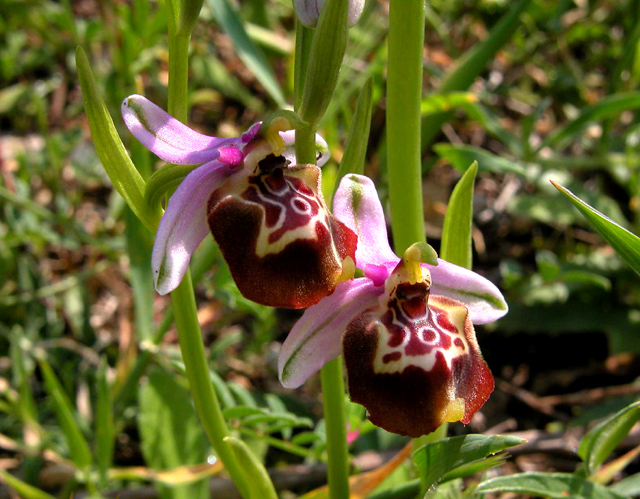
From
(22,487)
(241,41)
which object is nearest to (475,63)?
(241,41)

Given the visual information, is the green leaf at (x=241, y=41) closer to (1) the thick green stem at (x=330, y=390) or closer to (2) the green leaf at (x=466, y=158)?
(2) the green leaf at (x=466, y=158)

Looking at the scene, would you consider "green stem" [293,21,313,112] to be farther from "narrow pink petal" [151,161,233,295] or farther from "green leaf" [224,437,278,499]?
"green leaf" [224,437,278,499]

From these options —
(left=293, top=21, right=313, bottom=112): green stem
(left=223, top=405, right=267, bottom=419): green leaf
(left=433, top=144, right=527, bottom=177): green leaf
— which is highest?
(left=293, top=21, right=313, bottom=112): green stem

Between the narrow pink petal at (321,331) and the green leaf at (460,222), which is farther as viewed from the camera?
the green leaf at (460,222)

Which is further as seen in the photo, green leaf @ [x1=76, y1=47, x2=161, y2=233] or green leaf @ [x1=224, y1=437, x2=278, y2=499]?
green leaf @ [x1=224, y1=437, x2=278, y2=499]

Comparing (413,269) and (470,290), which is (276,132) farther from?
(470,290)

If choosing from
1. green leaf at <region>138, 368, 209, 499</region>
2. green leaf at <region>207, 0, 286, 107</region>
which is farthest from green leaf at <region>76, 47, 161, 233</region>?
green leaf at <region>207, 0, 286, 107</region>

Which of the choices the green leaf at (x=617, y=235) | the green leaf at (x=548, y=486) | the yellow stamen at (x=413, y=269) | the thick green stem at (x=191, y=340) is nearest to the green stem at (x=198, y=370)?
the thick green stem at (x=191, y=340)
